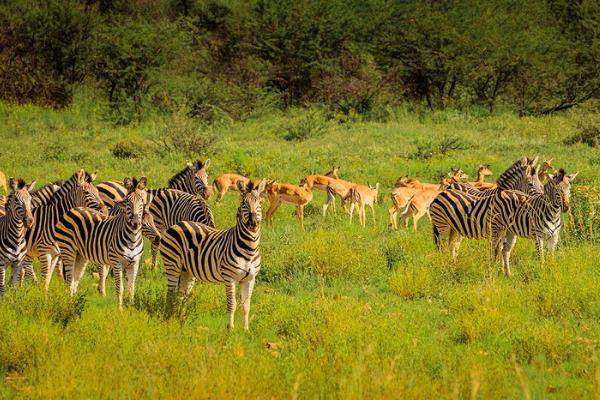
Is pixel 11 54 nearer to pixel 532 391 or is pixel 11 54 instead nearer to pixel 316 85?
pixel 316 85

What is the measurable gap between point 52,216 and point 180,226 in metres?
3.58

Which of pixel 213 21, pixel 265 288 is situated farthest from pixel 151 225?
pixel 213 21

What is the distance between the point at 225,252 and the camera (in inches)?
358

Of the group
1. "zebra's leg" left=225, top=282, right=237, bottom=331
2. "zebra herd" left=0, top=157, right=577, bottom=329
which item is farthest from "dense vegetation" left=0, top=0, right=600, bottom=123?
"zebra's leg" left=225, top=282, right=237, bottom=331

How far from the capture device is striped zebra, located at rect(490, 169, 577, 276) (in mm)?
11953

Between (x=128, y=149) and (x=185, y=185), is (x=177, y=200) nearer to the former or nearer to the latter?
(x=185, y=185)

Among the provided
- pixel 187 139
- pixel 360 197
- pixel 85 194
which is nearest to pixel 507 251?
pixel 360 197

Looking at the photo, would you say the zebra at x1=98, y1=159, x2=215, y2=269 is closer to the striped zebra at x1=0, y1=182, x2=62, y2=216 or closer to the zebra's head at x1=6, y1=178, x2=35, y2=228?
the striped zebra at x1=0, y1=182, x2=62, y2=216

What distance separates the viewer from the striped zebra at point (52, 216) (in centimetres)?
1172

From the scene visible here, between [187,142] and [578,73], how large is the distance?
2038 cm

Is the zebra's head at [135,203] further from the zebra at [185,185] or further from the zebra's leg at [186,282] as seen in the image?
the zebra at [185,185]

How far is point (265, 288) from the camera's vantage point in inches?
464

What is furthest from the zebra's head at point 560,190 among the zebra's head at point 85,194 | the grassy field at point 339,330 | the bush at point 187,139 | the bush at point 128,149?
the bush at point 128,149

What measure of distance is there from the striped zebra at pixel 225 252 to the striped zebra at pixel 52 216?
8.05 feet
